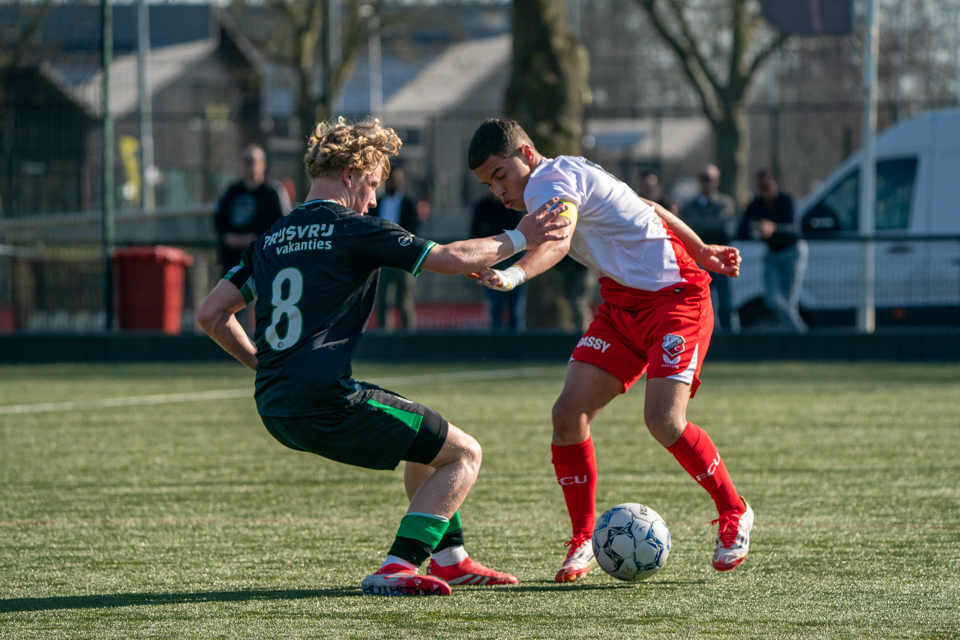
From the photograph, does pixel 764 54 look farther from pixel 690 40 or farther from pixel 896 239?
pixel 896 239

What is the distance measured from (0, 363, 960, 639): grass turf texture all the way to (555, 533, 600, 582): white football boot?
5cm

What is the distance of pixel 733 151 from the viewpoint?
2675 cm

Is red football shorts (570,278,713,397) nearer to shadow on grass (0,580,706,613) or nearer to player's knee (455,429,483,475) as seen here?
player's knee (455,429,483,475)

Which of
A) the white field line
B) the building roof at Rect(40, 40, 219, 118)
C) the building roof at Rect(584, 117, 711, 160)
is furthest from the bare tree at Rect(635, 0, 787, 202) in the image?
the white field line

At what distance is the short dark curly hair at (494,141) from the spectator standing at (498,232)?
342 inches

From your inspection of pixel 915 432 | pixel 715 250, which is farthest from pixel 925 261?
pixel 715 250

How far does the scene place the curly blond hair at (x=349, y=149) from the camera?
4066mm

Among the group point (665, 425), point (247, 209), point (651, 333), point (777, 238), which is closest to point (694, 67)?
point (777, 238)

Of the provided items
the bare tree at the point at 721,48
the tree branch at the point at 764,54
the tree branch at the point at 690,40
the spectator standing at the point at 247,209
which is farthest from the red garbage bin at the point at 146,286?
the tree branch at the point at 764,54

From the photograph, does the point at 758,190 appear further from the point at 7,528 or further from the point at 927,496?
the point at 7,528

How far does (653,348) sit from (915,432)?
4.57 meters

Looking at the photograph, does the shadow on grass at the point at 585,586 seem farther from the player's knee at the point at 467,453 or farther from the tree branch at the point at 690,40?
the tree branch at the point at 690,40

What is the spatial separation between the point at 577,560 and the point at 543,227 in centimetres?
133

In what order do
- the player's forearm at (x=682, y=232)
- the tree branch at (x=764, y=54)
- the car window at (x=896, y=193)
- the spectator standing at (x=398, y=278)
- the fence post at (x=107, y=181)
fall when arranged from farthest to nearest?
the tree branch at (x=764, y=54)
the fence post at (x=107, y=181)
the car window at (x=896, y=193)
the spectator standing at (x=398, y=278)
the player's forearm at (x=682, y=232)
